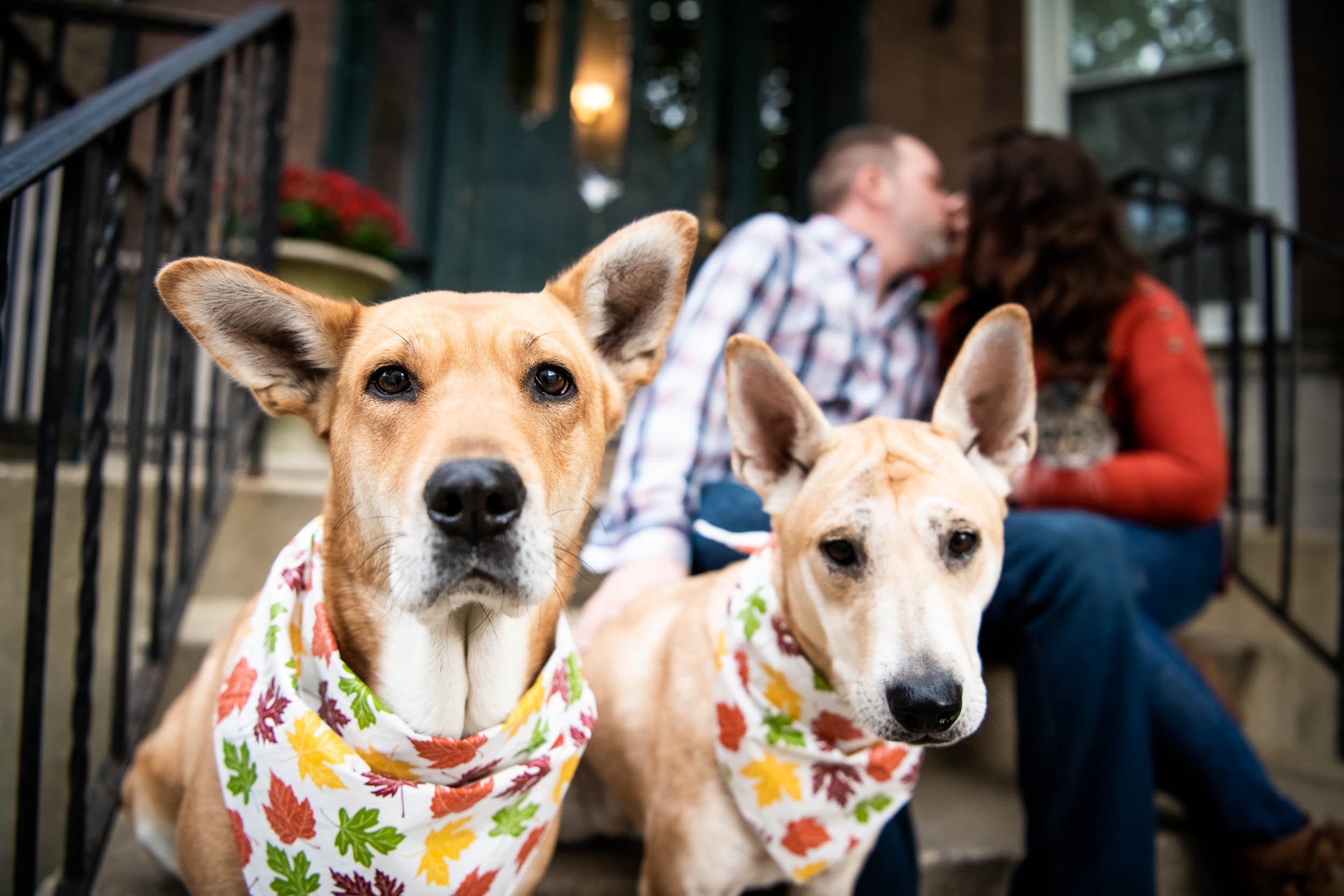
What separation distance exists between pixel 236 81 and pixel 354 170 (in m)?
2.54

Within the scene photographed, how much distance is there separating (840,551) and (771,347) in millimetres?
1092

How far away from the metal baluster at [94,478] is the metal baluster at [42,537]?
0.35 feet

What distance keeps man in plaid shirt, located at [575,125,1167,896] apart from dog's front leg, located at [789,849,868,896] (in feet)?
0.53

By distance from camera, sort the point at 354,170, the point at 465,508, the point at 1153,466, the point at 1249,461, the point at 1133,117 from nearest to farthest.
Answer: the point at 465,508, the point at 1153,466, the point at 1249,461, the point at 354,170, the point at 1133,117

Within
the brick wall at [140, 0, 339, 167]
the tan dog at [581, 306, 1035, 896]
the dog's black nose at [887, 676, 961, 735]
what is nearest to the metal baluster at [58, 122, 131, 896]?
the tan dog at [581, 306, 1035, 896]

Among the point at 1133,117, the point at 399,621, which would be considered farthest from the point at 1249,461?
the point at 399,621

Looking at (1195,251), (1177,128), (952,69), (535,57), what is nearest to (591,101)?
(535,57)

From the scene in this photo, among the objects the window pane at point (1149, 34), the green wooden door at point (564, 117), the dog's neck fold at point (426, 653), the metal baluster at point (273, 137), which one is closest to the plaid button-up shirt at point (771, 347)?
the dog's neck fold at point (426, 653)

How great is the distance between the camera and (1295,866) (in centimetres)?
192

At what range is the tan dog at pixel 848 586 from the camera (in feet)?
4.20

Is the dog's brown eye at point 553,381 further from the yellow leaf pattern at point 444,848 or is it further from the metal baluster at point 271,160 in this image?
the metal baluster at point 271,160

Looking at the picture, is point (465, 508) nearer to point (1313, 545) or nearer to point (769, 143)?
point (1313, 545)

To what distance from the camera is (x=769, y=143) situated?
570 centimetres

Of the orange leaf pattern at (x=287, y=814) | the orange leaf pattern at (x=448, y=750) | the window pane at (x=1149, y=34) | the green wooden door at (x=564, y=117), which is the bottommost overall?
the orange leaf pattern at (x=287, y=814)
